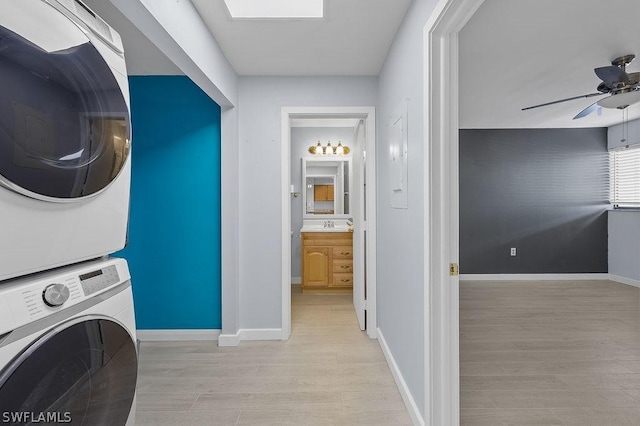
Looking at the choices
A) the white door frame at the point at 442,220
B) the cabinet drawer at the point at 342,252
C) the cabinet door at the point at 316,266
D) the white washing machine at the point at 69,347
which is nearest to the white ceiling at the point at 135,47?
the white washing machine at the point at 69,347

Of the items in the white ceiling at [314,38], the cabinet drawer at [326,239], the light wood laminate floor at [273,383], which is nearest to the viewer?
the light wood laminate floor at [273,383]

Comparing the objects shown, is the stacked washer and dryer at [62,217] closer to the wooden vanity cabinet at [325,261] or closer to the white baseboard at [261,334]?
the white baseboard at [261,334]

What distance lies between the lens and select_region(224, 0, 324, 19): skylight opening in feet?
6.52

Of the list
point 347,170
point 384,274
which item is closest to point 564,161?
point 347,170

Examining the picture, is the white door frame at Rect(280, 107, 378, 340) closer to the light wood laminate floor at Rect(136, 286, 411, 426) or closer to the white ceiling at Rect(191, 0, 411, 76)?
the light wood laminate floor at Rect(136, 286, 411, 426)

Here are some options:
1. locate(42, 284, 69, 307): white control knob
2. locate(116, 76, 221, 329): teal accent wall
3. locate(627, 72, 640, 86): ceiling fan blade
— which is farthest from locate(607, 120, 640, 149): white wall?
locate(42, 284, 69, 307): white control knob

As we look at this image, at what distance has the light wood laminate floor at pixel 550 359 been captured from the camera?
195cm

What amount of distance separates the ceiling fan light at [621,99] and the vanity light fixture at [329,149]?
290 cm

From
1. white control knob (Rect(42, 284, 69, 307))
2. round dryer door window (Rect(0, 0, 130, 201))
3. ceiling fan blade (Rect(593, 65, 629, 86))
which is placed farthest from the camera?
ceiling fan blade (Rect(593, 65, 629, 86))

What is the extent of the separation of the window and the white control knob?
670cm

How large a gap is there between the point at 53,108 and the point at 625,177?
22.4ft

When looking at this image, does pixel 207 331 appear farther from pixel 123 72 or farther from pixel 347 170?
pixel 347 170

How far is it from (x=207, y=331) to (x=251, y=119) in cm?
202

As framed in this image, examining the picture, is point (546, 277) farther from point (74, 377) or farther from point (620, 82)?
point (74, 377)
